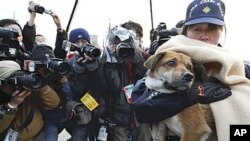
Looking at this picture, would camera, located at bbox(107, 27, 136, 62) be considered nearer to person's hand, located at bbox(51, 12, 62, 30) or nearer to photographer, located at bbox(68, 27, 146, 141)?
photographer, located at bbox(68, 27, 146, 141)

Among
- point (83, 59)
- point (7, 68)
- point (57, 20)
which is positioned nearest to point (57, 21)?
point (57, 20)

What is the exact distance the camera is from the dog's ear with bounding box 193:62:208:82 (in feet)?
4.16

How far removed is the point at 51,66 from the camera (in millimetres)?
2350

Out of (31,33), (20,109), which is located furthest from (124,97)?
(31,33)

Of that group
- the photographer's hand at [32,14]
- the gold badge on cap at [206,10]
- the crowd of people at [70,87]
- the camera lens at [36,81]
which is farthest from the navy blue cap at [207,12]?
the photographer's hand at [32,14]

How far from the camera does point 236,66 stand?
128cm

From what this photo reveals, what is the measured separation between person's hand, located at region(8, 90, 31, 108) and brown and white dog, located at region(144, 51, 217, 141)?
3.79ft

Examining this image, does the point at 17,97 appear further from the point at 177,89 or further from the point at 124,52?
the point at 177,89

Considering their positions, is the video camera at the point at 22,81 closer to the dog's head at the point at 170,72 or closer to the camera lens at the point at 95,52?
the camera lens at the point at 95,52

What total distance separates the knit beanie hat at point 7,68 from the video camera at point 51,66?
0.37 ft

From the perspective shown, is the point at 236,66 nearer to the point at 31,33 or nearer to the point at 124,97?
the point at 124,97

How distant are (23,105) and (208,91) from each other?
66.9 inches

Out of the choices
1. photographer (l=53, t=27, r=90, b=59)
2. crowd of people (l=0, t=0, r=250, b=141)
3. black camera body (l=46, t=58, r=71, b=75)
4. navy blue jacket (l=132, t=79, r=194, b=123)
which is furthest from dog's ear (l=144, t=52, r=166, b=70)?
photographer (l=53, t=27, r=90, b=59)

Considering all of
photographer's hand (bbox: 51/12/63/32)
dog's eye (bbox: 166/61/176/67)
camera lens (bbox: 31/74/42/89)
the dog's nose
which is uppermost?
photographer's hand (bbox: 51/12/63/32)
